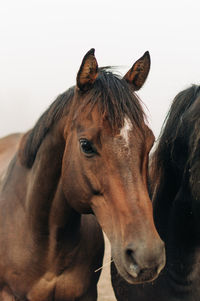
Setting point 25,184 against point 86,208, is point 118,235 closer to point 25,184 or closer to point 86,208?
point 86,208

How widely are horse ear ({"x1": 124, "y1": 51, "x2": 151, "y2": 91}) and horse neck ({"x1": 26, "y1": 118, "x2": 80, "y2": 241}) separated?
660 mm

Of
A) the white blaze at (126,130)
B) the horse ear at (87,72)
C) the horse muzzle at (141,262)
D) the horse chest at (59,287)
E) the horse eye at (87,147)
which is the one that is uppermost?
the horse ear at (87,72)

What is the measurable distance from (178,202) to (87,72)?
52.8 inches

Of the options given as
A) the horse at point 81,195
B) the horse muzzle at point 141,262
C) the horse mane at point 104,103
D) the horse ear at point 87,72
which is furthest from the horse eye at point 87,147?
the horse muzzle at point 141,262

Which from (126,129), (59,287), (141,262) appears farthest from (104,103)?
(59,287)

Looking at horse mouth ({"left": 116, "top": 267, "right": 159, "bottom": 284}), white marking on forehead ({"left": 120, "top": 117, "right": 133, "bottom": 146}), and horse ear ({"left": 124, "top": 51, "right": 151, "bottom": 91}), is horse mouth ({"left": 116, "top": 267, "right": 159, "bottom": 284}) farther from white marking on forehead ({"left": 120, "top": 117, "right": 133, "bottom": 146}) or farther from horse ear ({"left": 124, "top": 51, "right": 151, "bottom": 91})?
horse ear ({"left": 124, "top": 51, "right": 151, "bottom": 91})

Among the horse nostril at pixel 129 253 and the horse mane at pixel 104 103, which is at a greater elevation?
the horse mane at pixel 104 103

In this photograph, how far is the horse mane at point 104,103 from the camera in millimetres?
2537

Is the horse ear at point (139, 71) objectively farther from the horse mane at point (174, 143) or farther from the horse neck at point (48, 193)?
the horse neck at point (48, 193)

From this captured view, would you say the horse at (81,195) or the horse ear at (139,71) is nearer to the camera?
the horse at (81,195)

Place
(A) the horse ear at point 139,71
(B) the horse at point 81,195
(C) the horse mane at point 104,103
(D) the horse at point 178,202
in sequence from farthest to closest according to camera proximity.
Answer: (D) the horse at point 178,202
(A) the horse ear at point 139,71
(C) the horse mane at point 104,103
(B) the horse at point 81,195

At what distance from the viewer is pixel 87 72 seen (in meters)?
2.66

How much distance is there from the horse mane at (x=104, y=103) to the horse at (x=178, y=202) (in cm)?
61

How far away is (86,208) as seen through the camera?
271 centimetres
